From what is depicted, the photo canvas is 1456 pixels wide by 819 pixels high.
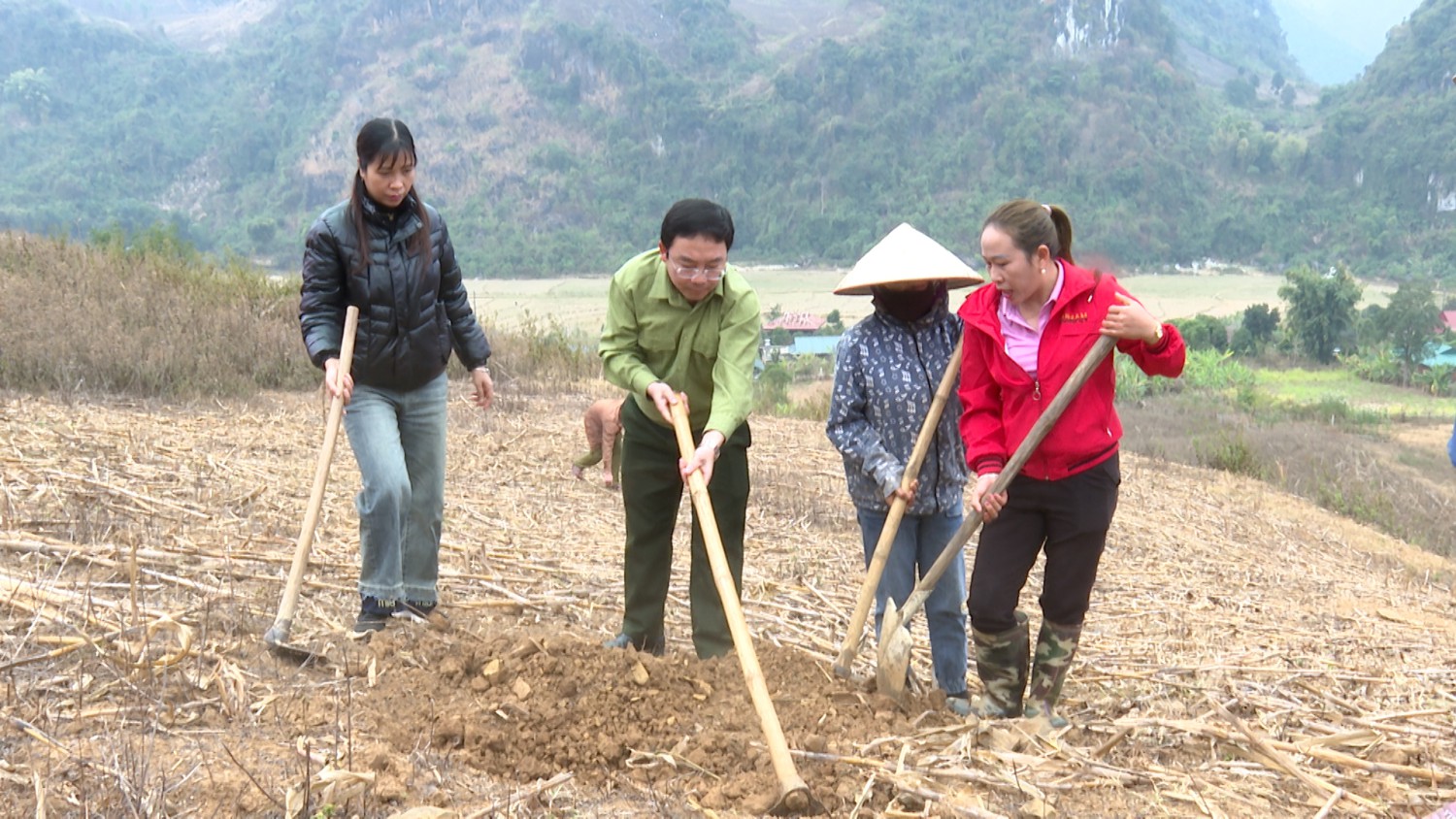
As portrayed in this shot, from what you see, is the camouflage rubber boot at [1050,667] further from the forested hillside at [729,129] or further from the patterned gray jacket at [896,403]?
the forested hillside at [729,129]

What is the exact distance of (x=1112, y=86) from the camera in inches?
3359

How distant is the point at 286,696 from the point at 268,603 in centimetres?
103

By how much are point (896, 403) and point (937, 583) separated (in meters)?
0.59

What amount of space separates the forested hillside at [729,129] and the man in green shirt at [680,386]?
60926mm

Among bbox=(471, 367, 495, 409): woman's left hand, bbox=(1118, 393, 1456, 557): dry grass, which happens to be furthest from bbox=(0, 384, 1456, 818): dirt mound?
bbox=(1118, 393, 1456, 557): dry grass

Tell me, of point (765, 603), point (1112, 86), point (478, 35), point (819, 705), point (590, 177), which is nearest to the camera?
point (819, 705)

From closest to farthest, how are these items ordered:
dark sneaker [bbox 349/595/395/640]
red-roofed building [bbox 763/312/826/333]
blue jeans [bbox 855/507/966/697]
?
blue jeans [bbox 855/507/966/697] < dark sneaker [bbox 349/595/395/640] < red-roofed building [bbox 763/312/826/333]

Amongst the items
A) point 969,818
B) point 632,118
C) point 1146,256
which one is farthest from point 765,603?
point 632,118

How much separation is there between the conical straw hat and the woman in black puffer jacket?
57.5 inches

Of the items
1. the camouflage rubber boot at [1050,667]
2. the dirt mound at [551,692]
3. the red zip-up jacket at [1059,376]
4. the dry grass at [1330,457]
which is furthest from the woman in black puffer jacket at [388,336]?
the dry grass at [1330,457]

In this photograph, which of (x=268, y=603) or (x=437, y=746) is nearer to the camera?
(x=437, y=746)

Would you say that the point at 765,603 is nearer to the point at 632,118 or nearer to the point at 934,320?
the point at 934,320

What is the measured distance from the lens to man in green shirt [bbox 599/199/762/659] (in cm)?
343

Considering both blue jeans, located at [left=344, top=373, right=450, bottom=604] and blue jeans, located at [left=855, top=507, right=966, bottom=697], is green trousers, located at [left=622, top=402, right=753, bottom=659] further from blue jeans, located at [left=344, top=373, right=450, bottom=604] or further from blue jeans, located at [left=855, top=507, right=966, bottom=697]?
blue jeans, located at [left=344, top=373, right=450, bottom=604]
